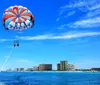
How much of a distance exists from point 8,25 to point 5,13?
1.88 meters

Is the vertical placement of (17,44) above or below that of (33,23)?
below

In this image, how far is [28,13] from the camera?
3903cm

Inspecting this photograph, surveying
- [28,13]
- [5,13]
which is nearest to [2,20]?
[5,13]

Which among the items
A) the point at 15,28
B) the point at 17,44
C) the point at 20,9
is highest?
the point at 20,9

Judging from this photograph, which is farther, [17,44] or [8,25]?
[8,25]

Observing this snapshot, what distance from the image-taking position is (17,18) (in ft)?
127

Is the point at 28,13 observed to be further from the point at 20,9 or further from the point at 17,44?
the point at 17,44

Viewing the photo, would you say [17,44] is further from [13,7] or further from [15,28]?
[13,7]

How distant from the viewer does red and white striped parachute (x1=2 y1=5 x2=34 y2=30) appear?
125 ft

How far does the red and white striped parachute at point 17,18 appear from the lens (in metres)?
38.2

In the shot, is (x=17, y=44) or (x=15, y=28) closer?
(x=17, y=44)

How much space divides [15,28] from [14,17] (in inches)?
70.0

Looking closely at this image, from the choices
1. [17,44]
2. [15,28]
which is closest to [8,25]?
[15,28]

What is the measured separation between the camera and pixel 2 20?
3900 centimetres
